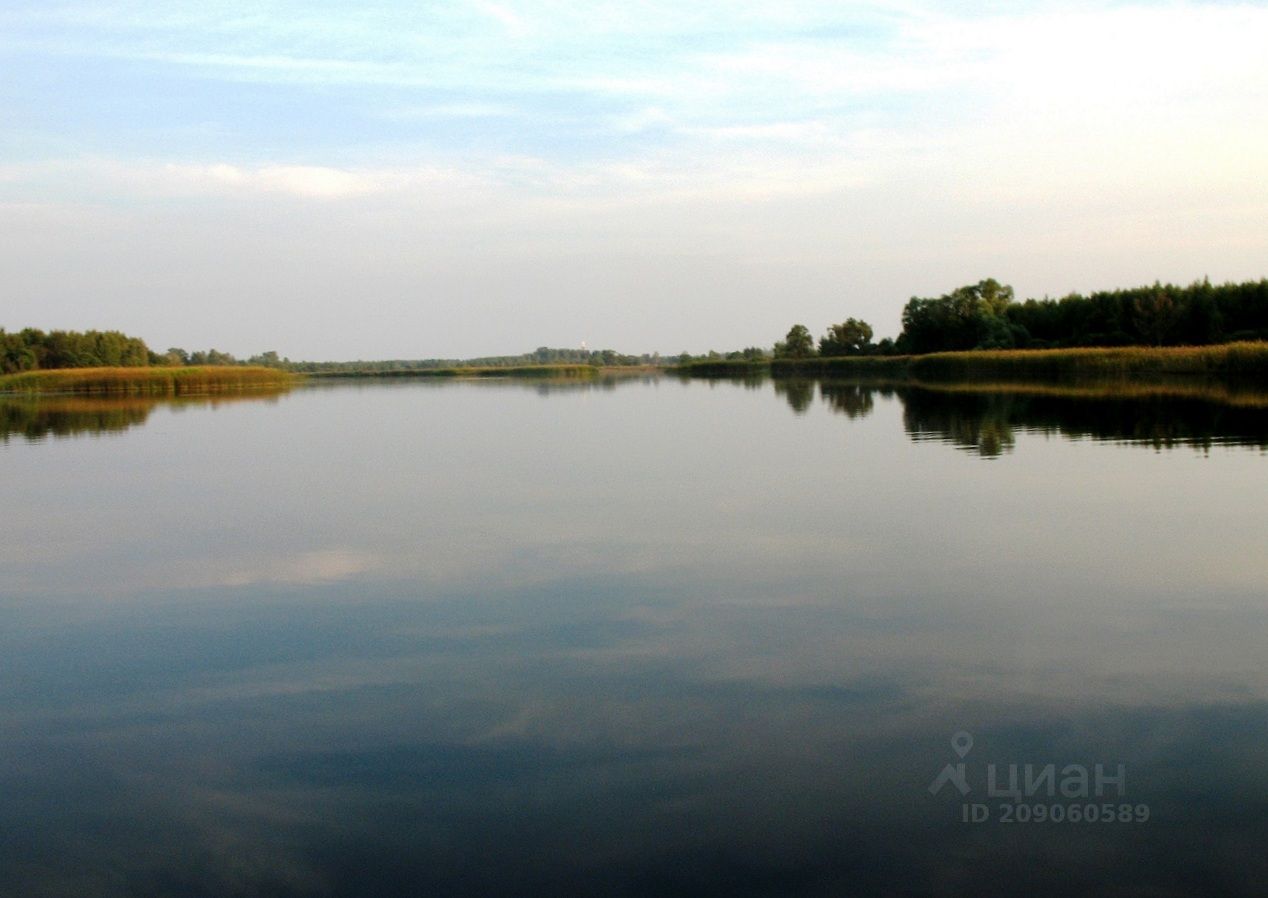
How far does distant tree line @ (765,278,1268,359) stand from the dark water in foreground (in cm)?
5007

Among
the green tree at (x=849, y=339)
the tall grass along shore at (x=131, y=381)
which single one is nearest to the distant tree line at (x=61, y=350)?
the tall grass along shore at (x=131, y=381)

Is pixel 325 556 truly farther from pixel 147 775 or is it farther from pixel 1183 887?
pixel 1183 887

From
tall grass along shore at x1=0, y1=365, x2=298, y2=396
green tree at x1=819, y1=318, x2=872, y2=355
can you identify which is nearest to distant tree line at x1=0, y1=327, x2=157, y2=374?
tall grass along shore at x1=0, y1=365, x2=298, y2=396

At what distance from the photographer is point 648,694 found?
5.16m

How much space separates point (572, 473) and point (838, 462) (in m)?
3.87

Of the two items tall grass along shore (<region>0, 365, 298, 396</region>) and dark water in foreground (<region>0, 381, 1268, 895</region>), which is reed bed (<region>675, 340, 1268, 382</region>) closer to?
dark water in foreground (<region>0, 381, 1268, 895</region>)

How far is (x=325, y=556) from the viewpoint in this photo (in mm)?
9055

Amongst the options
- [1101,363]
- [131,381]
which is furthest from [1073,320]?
[131,381]

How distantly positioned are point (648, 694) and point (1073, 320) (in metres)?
68.4

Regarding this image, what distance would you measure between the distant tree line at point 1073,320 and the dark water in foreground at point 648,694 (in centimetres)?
5007

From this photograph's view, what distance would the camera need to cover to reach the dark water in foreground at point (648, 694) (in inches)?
142

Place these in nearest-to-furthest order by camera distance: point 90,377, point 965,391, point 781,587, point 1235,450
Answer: point 781,587 < point 1235,450 < point 965,391 < point 90,377

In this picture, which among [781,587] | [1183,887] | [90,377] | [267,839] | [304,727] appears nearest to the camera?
[1183,887]

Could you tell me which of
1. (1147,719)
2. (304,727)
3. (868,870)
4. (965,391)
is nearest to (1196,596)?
(1147,719)
